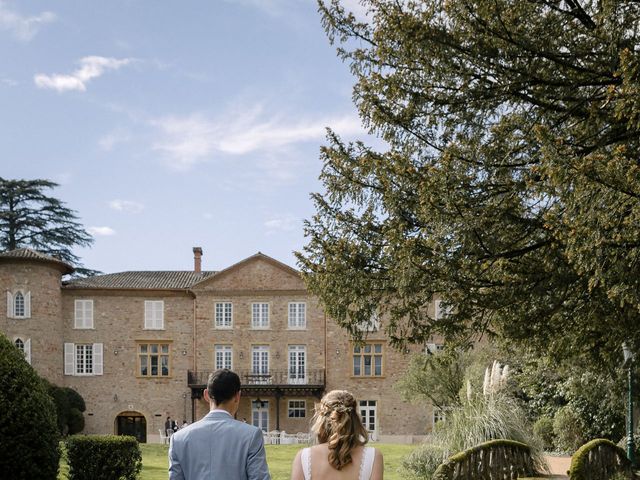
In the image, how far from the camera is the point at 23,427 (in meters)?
10.1

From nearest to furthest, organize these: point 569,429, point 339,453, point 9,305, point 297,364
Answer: point 339,453, point 569,429, point 9,305, point 297,364

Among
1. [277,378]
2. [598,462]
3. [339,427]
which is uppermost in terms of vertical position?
[339,427]

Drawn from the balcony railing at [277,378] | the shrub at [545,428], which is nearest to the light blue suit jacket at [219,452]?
the shrub at [545,428]

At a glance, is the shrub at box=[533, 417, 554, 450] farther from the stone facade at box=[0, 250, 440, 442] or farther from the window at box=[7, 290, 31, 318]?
the window at box=[7, 290, 31, 318]

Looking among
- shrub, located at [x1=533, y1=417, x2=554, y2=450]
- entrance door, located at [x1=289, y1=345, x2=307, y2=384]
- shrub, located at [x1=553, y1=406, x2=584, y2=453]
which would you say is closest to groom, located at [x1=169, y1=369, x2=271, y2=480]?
shrub, located at [x1=553, y1=406, x2=584, y2=453]

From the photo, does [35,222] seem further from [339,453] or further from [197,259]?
[339,453]

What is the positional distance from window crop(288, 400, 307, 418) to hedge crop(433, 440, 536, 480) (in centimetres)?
2485

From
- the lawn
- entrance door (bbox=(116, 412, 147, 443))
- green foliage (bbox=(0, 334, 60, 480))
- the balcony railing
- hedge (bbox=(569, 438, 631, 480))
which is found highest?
green foliage (bbox=(0, 334, 60, 480))

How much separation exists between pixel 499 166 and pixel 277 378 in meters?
29.9

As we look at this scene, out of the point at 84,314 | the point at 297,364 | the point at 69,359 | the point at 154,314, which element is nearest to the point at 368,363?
the point at 297,364

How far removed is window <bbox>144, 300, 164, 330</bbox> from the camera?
130 feet

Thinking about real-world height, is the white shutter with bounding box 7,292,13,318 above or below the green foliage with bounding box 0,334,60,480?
above

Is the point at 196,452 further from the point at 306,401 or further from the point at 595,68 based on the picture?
the point at 306,401

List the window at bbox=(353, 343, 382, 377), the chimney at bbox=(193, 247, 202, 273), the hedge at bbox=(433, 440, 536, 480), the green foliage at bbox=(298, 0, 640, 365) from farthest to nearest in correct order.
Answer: the chimney at bbox=(193, 247, 202, 273) → the window at bbox=(353, 343, 382, 377) → the hedge at bbox=(433, 440, 536, 480) → the green foliage at bbox=(298, 0, 640, 365)
